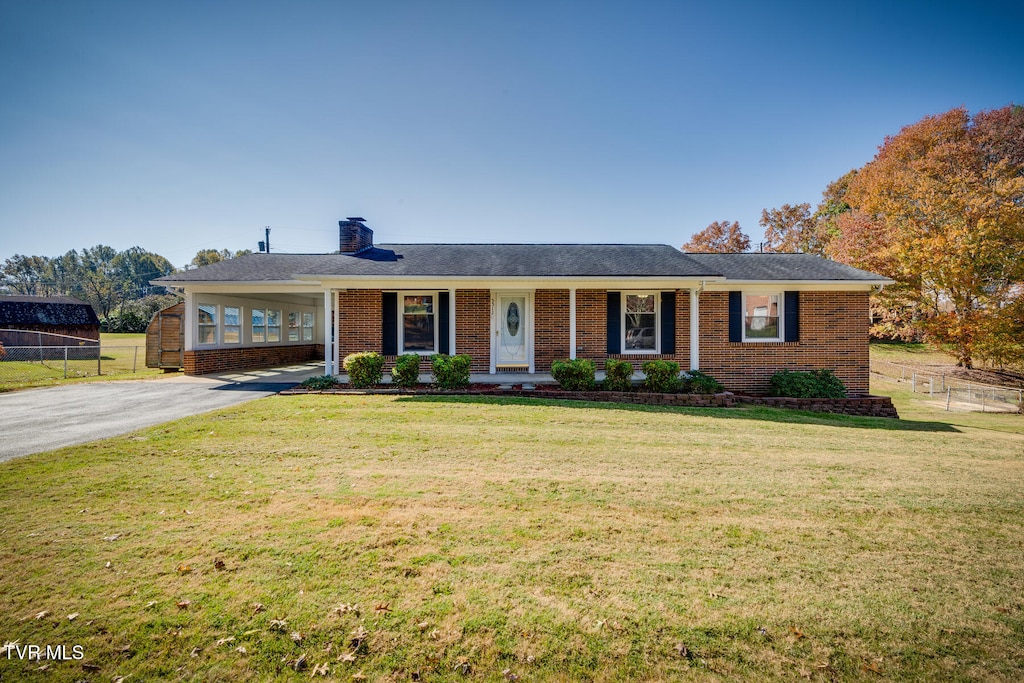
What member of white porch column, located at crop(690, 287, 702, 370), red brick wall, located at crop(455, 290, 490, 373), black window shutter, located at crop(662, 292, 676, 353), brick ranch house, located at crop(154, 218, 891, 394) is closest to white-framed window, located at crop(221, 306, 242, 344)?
brick ranch house, located at crop(154, 218, 891, 394)

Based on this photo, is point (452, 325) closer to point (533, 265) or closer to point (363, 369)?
point (363, 369)

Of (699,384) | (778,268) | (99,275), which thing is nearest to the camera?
(699,384)

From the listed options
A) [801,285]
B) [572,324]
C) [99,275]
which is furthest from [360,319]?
[99,275]

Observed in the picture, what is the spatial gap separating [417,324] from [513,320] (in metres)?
2.79

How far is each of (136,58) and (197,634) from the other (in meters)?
15.8

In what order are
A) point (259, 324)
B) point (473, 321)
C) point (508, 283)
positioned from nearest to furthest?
point (508, 283) → point (473, 321) → point (259, 324)

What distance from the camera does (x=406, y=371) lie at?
426 inches

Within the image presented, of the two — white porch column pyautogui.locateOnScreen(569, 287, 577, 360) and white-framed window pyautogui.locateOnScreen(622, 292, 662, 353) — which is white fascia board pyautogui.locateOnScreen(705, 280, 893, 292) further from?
white porch column pyautogui.locateOnScreen(569, 287, 577, 360)

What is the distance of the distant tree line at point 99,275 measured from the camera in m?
68.0

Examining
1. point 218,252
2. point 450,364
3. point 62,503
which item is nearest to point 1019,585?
point 62,503

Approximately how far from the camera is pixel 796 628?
2.57 metres

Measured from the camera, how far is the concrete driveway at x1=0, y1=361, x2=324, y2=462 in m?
6.57

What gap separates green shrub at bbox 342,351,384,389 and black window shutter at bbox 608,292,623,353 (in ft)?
21.3

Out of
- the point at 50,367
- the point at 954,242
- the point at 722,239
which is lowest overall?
the point at 50,367
